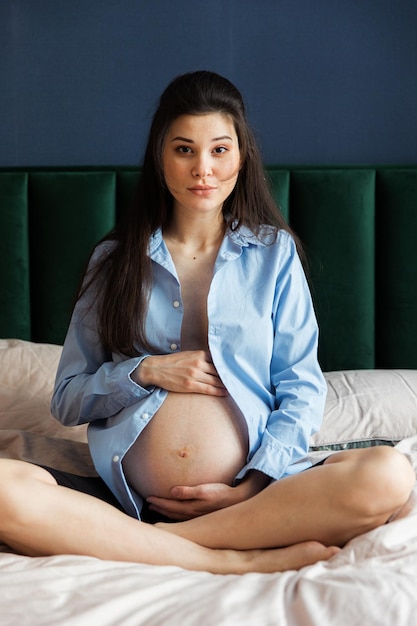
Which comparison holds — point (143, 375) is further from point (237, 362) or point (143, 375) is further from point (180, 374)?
point (237, 362)

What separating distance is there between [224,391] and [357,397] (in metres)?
0.54

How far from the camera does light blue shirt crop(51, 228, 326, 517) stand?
1610 millimetres

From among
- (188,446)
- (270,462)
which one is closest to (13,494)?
(188,446)

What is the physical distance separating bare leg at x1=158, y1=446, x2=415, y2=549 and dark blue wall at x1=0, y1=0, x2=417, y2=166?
138cm

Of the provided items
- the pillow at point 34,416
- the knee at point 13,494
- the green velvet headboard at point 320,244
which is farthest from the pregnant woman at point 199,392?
the green velvet headboard at point 320,244

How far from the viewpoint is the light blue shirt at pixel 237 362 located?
161cm

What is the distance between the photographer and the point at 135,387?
162 centimetres

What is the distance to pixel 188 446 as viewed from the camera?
159 cm

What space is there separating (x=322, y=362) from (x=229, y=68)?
88 cm

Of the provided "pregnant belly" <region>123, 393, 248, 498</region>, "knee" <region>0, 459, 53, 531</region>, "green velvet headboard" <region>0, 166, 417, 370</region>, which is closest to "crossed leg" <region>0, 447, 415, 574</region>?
"knee" <region>0, 459, 53, 531</region>

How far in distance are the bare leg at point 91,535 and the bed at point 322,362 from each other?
1.8 inches

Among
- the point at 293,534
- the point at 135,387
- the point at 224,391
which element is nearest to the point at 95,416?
the point at 135,387

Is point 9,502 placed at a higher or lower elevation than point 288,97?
lower

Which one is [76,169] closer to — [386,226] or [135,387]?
[386,226]
